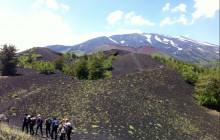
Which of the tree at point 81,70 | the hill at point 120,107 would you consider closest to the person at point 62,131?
the hill at point 120,107

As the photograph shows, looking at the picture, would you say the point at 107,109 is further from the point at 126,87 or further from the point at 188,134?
the point at 188,134

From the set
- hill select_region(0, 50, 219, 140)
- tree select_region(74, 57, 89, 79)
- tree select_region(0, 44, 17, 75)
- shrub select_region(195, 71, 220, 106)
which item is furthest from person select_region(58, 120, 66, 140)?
tree select_region(74, 57, 89, 79)

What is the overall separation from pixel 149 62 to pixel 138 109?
133 ft

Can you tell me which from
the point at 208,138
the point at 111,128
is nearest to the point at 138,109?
the point at 111,128

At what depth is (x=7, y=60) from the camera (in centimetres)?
2880

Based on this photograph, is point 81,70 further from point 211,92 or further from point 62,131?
point 62,131

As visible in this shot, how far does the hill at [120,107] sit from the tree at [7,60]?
3.96m

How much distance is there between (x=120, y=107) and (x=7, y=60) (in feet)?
82.4

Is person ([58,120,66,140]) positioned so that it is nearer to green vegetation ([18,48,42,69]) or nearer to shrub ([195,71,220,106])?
shrub ([195,71,220,106])

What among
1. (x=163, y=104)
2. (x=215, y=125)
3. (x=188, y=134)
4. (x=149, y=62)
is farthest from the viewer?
(x=149, y=62)

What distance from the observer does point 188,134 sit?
1477 centimetres

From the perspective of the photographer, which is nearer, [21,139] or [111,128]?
[21,139]

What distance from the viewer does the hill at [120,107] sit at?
1325 cm

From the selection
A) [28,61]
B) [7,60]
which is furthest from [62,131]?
[28,61]
